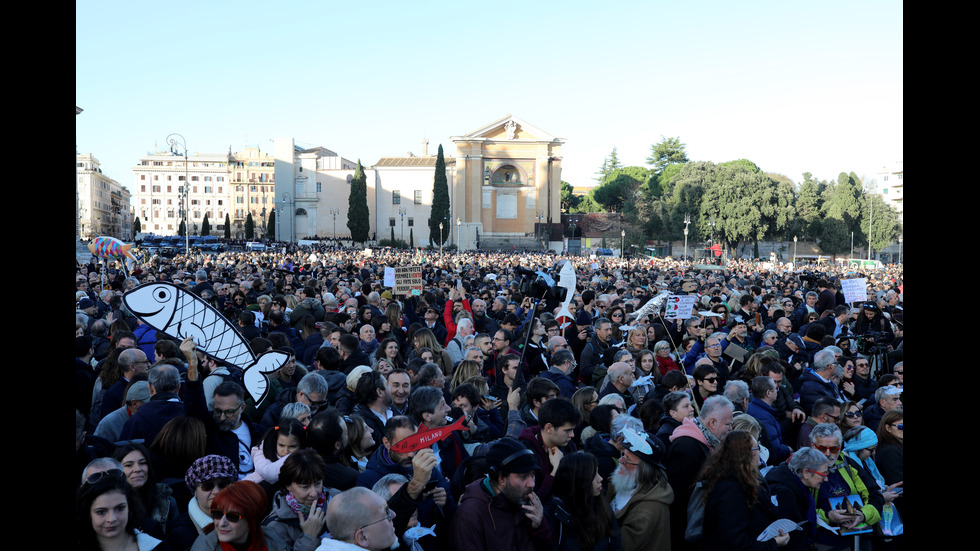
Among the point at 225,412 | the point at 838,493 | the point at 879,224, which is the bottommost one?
the point at 838,493

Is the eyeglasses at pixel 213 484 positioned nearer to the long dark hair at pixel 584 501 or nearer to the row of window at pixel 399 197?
the long dark hair at pixel 584 501

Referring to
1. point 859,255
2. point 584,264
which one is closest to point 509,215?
point 859,255

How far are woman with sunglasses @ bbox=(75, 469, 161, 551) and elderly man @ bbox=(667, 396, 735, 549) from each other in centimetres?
251

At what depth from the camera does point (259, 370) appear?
5.21 m

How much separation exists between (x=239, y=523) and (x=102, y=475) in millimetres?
586

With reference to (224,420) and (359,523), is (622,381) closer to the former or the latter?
(224,420)

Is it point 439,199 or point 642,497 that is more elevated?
point 439,199

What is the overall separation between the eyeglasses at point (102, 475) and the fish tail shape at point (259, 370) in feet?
6.74

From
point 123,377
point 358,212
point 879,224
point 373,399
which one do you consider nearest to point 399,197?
point 358,212

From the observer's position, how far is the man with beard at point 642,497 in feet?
11.7

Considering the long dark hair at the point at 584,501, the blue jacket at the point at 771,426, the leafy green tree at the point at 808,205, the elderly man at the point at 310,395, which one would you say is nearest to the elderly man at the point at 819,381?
the blue jacket at the point at 771,426

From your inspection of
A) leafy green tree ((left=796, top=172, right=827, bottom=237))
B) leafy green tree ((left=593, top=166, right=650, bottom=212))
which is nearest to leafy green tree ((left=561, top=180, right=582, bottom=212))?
leafy green tree ((left=593, top=166, right=650, bottom=212))
